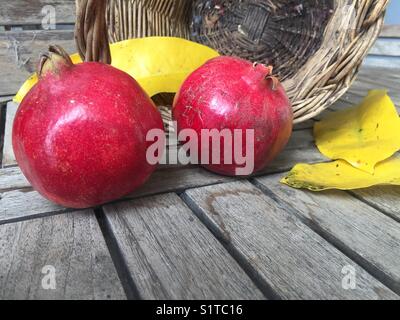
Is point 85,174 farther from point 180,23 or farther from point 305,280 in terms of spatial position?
point 180,23

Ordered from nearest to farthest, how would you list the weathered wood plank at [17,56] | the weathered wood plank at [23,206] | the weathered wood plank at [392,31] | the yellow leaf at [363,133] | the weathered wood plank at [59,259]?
the weathered wood plank at [59,259] → the weathered wood plank at [23,206] → the yellow leaf at [363,133] → the weathered wood plank at [17,56] → the weathered wood plank at [392,31]

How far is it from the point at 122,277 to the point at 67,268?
5cm

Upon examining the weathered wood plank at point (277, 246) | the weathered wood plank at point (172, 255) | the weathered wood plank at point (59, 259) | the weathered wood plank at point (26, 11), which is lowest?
the weathered wood plank at point (277, 246)

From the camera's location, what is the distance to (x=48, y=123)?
1.21ft

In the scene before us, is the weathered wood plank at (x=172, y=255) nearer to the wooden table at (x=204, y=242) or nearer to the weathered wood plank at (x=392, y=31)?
the wooden table at (x=204, y=242)

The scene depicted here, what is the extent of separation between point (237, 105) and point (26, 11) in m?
0.94

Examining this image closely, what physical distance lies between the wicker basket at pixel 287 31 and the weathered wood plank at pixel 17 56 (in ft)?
1.36

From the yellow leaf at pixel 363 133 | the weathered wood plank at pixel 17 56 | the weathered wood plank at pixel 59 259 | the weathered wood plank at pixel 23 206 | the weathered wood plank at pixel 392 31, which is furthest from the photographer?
the weathered wood plank at pixel 392 31

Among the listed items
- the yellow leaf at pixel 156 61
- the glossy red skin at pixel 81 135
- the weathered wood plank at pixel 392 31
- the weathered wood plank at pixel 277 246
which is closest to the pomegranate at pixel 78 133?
the glossy red skin at pixel 81 135

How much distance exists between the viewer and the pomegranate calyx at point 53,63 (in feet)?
1.26

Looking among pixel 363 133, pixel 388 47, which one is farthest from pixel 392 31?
pixel 363 133

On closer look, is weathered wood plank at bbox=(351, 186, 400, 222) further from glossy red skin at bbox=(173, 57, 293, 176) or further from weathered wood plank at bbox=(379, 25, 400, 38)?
weathered wood plank at bbox=(379, 25, 400, 38)

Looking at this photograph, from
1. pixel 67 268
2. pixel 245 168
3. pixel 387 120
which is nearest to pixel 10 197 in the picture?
pixel 67 268

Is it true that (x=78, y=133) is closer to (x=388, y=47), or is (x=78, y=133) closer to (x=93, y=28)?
(x=93, y=28)
